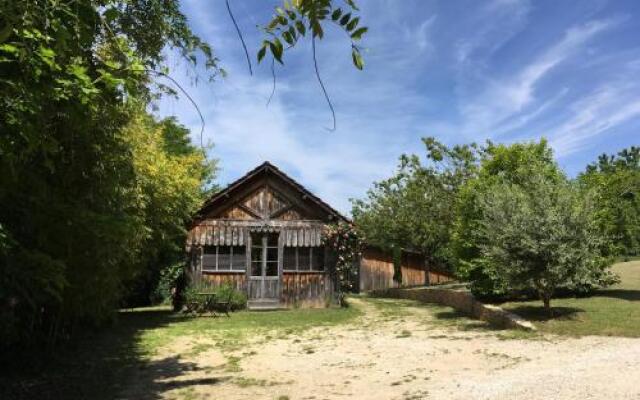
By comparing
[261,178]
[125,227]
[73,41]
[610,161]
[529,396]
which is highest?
[610,161]

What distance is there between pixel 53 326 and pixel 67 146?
197 inches

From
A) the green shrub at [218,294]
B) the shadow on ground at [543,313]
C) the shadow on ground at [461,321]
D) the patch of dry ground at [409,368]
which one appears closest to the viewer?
the patch of dry ground at [409,368]

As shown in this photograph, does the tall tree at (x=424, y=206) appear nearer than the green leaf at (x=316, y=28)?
No

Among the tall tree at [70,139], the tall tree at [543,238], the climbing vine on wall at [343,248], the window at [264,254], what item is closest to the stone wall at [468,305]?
the tall tree at [543,238]

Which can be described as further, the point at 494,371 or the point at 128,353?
the point at 128,353

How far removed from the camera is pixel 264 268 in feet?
71.1

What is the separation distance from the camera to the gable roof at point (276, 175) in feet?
70.3

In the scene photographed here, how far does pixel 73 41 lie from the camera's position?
4539mm

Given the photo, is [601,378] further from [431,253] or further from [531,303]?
[431,253]

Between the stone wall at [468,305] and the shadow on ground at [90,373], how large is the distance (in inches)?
289

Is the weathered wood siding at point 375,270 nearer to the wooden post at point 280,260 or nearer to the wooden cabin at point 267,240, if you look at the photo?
the wooden cabin at point 267,240

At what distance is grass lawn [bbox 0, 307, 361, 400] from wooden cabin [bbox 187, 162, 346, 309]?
1.21m

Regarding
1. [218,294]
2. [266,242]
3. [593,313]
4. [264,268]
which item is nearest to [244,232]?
[266,242]

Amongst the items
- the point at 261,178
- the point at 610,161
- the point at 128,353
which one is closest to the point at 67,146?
the point at 128,353
